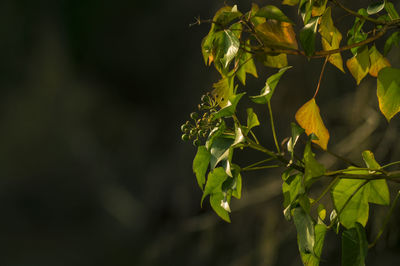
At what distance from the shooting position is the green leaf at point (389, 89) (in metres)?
0.43

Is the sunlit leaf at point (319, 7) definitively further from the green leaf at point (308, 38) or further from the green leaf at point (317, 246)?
the green leaf at point (317, 246)

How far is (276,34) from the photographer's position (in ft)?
1.47

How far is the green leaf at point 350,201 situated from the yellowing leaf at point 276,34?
0.44 ft

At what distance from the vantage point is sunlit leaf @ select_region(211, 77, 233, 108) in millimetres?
455

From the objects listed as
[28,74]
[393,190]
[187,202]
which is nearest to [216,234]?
[187,202]

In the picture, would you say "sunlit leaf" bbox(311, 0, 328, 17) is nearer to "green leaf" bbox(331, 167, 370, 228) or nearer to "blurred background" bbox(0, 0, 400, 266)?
"green leaf" bbox(331, 167, 370, 228)

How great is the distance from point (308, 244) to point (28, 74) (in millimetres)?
2937

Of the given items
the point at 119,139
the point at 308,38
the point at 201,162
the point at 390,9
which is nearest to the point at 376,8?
the point at 390,9

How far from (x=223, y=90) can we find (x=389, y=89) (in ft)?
0.47

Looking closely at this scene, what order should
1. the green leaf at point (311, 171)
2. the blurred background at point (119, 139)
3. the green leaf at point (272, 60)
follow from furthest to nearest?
the blurred background at point (119, 139)
the green leaf at point (272, 60)
the green leaf at point (311, 171)

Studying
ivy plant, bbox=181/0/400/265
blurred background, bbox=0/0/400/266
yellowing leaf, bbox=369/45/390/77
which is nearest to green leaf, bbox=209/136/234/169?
ivy plant, bbox=181/0/400/265

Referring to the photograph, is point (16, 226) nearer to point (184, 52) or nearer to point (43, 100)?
point (43, 100)

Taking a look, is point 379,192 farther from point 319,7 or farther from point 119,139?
point 119,139

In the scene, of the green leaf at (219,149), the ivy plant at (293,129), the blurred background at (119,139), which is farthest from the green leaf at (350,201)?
the blurred background at (119,139)
